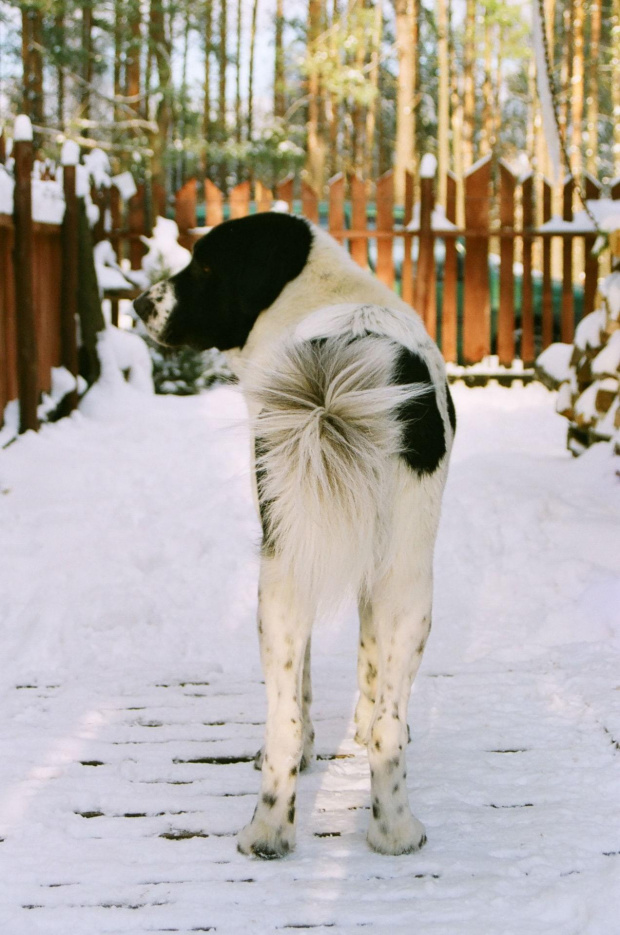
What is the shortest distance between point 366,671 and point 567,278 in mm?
7255

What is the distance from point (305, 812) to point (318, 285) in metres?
1.36

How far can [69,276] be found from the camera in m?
6.59

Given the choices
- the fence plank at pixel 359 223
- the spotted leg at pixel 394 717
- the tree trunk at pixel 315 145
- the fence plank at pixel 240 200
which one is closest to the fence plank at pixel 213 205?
the fence plank at pixel 240 200

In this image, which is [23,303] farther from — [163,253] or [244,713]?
[244,713]

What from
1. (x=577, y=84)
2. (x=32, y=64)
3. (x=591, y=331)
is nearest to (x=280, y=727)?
(x=591, y=331)

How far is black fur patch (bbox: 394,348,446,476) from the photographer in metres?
2.11

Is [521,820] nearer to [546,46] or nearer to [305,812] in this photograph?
[305,812]

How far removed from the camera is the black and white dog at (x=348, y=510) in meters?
1.98

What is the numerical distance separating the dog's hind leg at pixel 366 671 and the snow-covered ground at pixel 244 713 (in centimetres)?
7

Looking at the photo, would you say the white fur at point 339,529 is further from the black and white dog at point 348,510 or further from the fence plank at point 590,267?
the fence plank at point 590,267

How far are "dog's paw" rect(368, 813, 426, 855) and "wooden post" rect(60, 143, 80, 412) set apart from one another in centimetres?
497

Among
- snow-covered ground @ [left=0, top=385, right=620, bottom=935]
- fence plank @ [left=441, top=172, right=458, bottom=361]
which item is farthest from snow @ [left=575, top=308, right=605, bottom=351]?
fence plank @ [left=441, top=172, right=458, bottom=361]

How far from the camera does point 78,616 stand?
370cm

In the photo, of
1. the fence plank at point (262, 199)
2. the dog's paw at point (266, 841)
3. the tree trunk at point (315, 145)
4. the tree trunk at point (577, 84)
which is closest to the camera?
the dog's paw at point (266, 841)
